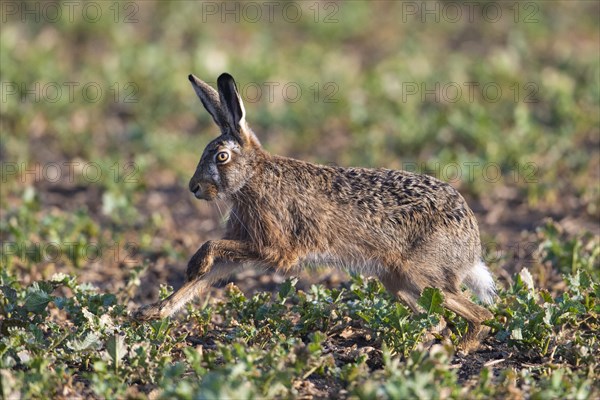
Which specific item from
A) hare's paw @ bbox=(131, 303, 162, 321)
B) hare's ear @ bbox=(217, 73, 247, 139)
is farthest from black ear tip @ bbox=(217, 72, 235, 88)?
hare's paw @ bbox=(131, 303, 162, 321)

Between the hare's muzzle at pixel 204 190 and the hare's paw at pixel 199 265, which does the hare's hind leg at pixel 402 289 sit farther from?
the hare's muzzle at pixel 204 190

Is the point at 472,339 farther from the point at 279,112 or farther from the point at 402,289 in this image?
the point at 279,112

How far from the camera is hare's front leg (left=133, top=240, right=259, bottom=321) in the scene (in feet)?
19.7

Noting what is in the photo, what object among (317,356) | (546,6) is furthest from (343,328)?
A: (546,6)

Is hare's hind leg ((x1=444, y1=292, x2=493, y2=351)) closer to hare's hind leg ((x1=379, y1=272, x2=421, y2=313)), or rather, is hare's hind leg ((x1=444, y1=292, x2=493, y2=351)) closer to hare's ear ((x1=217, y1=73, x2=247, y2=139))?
hare's hind leg ((x1=379, y1=272, x2=421, y2=313))

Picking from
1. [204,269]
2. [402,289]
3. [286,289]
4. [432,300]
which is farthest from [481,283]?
[204,269]

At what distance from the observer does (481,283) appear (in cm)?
625

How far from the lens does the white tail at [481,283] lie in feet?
20.5

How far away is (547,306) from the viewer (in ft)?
18.5

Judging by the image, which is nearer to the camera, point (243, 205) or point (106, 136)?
point (243, 205)

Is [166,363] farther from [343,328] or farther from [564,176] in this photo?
[564,176]

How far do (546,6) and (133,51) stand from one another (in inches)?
284

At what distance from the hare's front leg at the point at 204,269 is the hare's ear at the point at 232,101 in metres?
0.84

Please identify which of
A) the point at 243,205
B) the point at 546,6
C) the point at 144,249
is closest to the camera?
the point at 243,205
